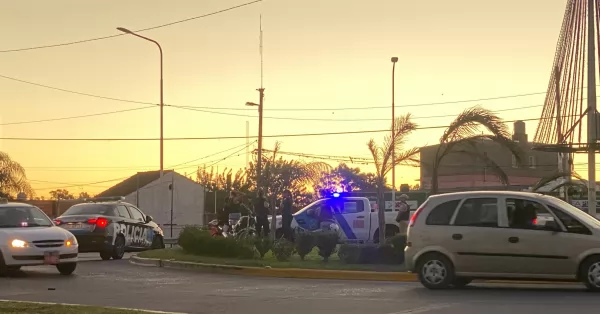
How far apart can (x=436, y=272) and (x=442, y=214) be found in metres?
0.98

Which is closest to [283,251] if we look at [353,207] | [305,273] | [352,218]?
[305,273]

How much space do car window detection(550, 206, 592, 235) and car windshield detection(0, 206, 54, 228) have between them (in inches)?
407

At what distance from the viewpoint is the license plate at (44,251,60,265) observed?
1608cm

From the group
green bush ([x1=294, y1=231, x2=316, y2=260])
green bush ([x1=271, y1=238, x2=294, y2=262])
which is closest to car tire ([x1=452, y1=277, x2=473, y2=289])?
green bush ([x1=294, y1=231, x2=316, y2=260])

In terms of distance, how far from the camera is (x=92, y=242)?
2103cm

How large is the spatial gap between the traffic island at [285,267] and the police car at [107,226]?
1.27 m

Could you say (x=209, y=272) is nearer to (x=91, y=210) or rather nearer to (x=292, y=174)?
(x=91, y=210)

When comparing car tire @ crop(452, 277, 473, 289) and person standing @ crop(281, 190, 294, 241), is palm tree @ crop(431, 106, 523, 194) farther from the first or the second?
car tire @ crop(452, 277, 473, 289)

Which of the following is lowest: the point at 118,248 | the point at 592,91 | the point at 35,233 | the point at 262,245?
the point at 118,248

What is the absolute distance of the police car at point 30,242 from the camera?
15.9m

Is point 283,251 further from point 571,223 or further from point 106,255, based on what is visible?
point 571,223

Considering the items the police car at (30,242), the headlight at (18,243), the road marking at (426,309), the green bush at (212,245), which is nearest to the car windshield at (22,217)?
the police car at (30,242)

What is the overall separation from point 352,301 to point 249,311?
5.70ft

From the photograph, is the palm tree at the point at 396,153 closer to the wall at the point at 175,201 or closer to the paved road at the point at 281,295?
the paved road at the point at 281,295
